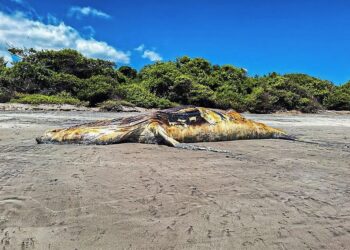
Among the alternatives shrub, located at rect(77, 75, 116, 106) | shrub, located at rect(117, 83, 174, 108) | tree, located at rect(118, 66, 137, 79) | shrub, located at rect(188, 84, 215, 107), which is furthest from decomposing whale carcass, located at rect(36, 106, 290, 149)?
tree, located at rect(118, 66, 137, 79)

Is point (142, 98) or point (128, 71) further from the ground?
point (128, 71)

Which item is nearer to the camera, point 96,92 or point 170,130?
point 170,130

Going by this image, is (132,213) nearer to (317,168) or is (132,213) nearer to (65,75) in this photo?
(317,168)

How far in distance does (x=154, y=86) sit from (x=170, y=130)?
1809 cm

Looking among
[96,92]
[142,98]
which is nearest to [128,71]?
[142,98]

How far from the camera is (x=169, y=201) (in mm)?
3400

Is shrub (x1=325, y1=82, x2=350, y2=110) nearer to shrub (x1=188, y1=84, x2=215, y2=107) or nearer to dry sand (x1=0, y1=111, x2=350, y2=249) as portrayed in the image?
shrub (x1=188, y1=84, x2=215, y2=107)

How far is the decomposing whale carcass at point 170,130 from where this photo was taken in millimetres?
6672

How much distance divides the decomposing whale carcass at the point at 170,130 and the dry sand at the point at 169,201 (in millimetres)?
986

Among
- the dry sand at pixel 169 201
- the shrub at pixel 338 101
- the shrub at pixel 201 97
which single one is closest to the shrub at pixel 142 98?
the shrub at pixel 201 97

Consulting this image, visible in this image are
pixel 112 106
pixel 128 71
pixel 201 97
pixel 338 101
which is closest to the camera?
pixel 112 106

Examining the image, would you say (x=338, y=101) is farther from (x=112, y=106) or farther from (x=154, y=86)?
(x=112, y=106)

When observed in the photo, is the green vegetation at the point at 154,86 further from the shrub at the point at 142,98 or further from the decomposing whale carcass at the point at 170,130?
the decomposing whale carcass at the point at 170,130

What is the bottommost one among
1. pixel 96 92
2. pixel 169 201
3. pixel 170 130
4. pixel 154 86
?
pixel 169 201
